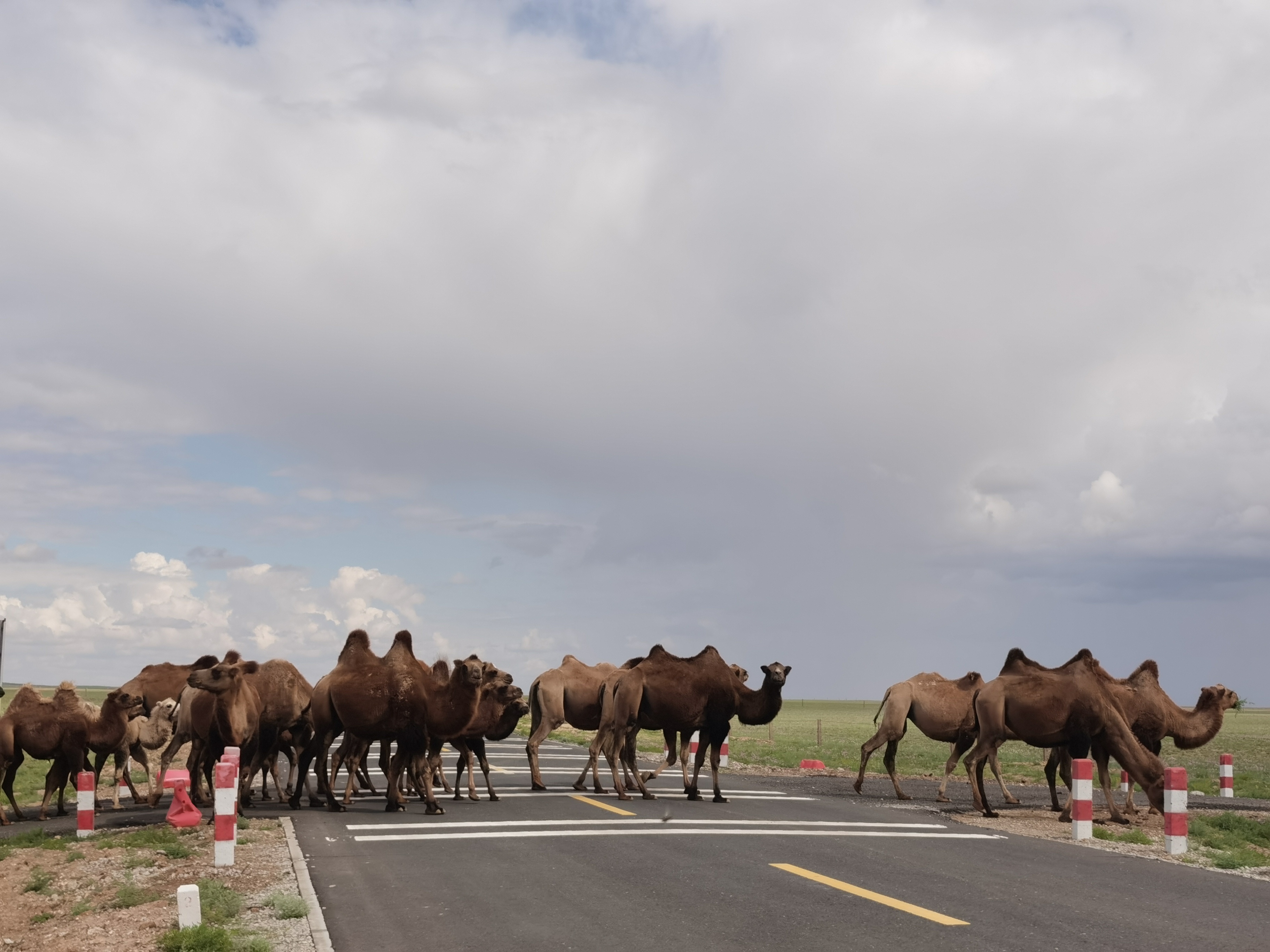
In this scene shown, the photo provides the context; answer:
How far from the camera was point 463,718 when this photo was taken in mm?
16688

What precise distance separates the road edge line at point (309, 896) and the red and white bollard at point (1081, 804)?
31.8 ft

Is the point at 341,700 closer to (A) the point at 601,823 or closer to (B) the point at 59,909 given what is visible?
(A) the point at 601,823

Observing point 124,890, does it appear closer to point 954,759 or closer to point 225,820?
point 225,820

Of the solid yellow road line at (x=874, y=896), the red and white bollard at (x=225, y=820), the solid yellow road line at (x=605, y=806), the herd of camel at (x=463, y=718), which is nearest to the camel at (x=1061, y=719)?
the herd of camel at (x=463, y=718)

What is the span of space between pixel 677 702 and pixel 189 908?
40.4ft

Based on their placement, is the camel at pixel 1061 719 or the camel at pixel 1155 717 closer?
the camel at pixel 1061 719

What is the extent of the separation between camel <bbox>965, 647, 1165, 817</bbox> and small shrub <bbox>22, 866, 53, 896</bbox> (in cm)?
1278

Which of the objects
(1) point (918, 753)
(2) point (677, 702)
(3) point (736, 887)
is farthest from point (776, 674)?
(1) point (918, 753)

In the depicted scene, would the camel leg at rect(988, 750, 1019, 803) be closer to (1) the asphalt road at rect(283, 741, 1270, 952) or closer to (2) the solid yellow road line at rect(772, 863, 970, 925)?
(1) the asphalt road at rect(283, 741, 1270, 952)

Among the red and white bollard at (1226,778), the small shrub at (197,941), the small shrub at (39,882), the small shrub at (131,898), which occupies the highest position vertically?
the small shrub at (197,941)

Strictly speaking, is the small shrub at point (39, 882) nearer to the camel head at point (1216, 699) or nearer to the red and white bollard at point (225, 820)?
the red and white bollard at point (225, 820)

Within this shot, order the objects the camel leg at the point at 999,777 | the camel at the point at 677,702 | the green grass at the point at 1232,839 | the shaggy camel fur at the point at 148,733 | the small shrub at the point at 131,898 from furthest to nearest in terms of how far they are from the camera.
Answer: the camel at the point at 677,702 < the shaggy camel fur at the point at 148,733 < the camel leg at the point at 999,777 < the green grass at the point at 1232,839 < the small shrub at the point at 131,898

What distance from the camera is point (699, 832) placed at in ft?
45.6

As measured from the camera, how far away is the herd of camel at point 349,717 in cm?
1617
